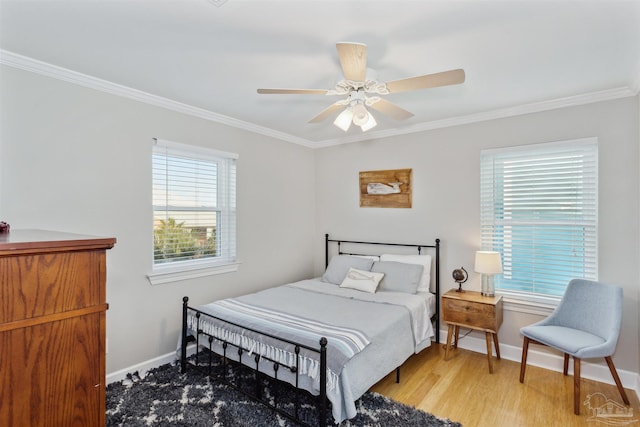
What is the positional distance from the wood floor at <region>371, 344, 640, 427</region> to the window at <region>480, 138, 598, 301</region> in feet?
2.51

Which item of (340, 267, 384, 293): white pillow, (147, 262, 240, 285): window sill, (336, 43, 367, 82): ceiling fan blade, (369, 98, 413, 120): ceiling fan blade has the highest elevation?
(336, 43, 367, 82): ceiling fan blade

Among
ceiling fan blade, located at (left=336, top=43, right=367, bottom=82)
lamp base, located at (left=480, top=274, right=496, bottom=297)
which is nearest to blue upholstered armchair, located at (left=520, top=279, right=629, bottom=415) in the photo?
lamp base, located at (left=480, top=274, right=496, bottom=297)

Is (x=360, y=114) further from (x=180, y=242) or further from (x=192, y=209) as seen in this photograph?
(x=180, y=242)

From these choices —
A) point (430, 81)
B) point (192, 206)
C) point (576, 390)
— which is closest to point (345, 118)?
point (430, 81)

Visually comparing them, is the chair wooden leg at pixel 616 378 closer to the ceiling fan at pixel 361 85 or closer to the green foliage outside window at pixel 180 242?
the ceiling fan at pixel 361 85

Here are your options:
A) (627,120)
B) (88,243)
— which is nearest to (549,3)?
(627,120)

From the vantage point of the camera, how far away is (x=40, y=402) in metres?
1.04

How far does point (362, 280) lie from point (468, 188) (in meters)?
1.50

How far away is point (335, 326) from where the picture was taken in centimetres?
251

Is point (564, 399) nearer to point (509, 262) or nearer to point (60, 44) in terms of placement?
point (509, 262)

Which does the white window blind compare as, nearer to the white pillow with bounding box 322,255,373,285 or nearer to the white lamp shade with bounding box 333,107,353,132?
the white pillow with bounding box 322,255,373,285

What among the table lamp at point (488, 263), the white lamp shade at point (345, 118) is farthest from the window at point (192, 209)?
the table lamp at point (488, 263)

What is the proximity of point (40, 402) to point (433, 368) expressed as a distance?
2.97 metres

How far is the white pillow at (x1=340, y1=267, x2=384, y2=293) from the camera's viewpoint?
355 centimetres
